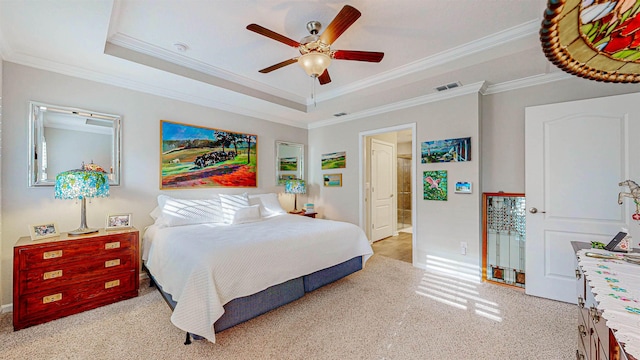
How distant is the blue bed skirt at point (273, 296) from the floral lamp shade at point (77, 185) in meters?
1.13

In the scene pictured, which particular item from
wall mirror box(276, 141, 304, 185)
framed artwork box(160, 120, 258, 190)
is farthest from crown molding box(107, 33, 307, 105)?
wall mirror box(276, 141, 304, 185)

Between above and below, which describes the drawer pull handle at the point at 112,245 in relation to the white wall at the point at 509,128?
below

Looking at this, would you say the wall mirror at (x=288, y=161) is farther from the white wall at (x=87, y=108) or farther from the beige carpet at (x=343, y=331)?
the beige carpet at (x=343, y=331)

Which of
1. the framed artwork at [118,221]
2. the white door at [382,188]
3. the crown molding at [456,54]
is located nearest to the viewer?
the crown molding at [456,54]

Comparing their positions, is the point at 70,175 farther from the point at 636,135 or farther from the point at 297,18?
the point at 636,135

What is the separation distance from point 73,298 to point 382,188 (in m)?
4.68

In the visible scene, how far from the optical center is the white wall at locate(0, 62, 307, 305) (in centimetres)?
237

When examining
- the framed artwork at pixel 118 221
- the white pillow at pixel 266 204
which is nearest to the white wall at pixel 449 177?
the white pillow at pixel 266 204

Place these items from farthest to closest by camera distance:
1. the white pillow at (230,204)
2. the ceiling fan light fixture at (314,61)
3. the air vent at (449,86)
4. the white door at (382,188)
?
1. the white door at (382,188)
2. the white pillow at (230,204)
3. the air vent at (449,86)
4. the ceiling fan light fixture at (314,61)

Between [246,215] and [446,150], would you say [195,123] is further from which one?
[446,150]

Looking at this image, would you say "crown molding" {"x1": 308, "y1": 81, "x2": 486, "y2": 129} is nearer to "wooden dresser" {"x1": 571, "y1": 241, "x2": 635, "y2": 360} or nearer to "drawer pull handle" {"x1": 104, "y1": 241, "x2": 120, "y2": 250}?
"wooden dresser" {"x1": 571, "y1": 241, "x2": 635, "y2": 360}

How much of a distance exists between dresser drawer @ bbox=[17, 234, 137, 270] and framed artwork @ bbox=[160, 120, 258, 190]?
35.8 inches

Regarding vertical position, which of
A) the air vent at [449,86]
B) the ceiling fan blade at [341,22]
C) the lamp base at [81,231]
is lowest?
the lamp base at [81,231]

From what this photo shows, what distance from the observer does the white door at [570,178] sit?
2.27m
